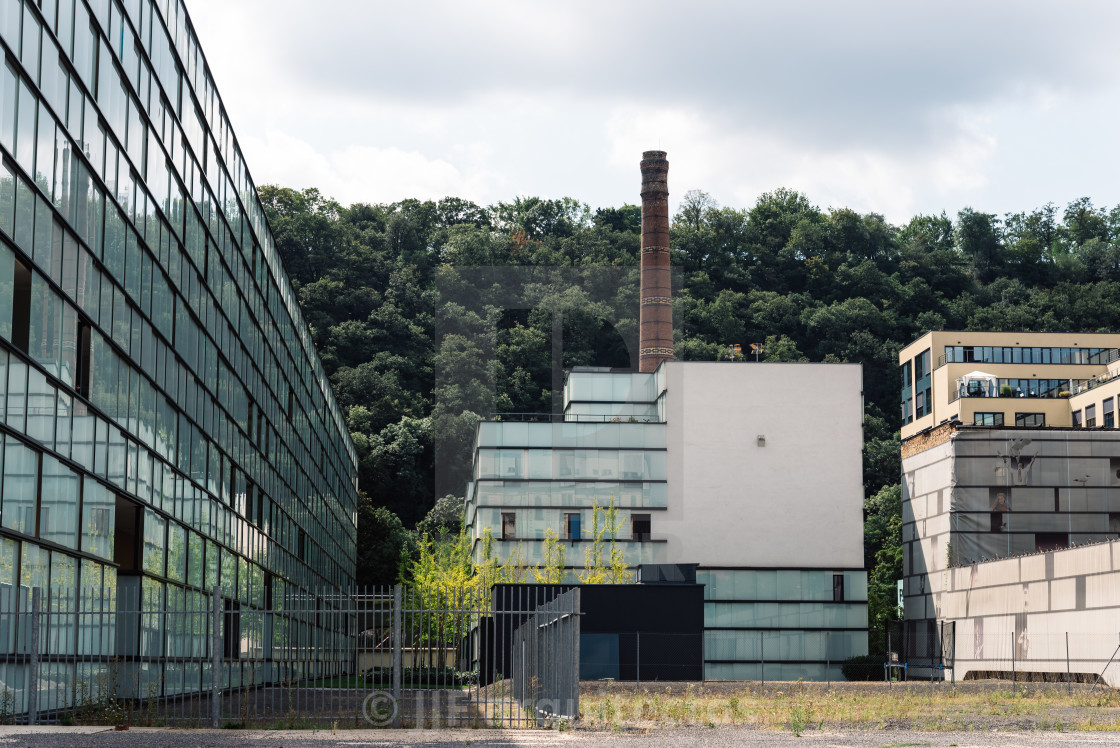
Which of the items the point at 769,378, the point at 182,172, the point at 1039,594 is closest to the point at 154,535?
the point at 182,172

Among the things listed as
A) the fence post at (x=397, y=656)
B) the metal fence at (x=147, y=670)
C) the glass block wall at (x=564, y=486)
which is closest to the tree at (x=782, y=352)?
the glass block wall at (x=564, y=486)

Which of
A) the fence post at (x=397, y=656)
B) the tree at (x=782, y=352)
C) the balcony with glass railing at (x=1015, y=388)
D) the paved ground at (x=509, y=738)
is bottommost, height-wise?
the paved ground at (x=509, y=738)

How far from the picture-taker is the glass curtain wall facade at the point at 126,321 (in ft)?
70.1

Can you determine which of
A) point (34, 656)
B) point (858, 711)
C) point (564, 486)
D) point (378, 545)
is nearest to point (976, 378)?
point (564, 486)

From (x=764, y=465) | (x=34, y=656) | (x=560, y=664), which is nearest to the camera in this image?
(x=34, y=656)

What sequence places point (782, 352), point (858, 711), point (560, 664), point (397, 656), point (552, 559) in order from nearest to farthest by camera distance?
point (397, 656) → point (560, 664) → point (858, 711) → point (552, 559) → point (782, 352)

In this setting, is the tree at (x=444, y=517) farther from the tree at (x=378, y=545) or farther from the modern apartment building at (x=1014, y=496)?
the modern apartment building at (x=1014, y=496)

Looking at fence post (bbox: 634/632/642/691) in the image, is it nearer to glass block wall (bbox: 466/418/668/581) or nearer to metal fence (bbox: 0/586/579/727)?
metal fence (bbox: 0/586/579/727)

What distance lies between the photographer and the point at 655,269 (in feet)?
275

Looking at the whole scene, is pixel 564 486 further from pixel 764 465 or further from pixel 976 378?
pixel 976 378

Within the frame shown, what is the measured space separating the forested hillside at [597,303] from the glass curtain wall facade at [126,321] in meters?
59.7

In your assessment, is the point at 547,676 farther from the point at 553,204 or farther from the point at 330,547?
the point at 553,204

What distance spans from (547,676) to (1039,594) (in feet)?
136

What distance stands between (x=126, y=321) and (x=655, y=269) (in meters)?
58.9
